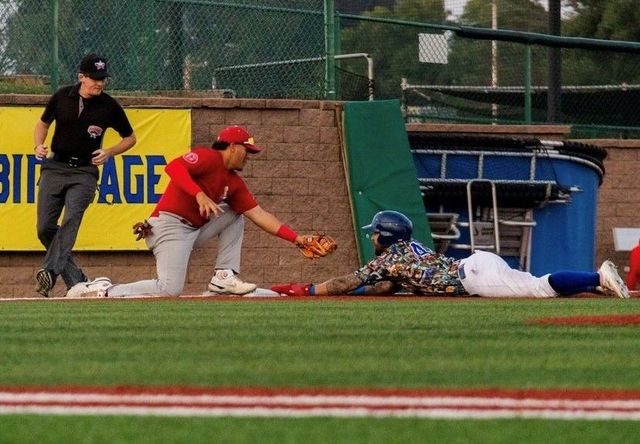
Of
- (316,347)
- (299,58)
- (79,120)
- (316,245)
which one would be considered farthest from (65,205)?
(316,347)

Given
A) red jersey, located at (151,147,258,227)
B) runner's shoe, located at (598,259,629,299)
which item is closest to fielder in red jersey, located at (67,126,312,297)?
red jersey, located at (151,147,258,227)

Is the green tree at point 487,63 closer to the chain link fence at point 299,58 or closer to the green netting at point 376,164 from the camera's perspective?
the chain link fence at point 299,58

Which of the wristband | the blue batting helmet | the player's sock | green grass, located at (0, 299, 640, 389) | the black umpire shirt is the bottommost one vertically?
the player's sock

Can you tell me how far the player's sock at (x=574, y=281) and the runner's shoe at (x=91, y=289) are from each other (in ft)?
11.4

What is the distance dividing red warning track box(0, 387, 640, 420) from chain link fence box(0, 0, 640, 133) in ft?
34.1

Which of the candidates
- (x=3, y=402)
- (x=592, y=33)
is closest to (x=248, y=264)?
(x=3, y=402)

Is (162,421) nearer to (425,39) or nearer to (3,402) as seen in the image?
(3,402)

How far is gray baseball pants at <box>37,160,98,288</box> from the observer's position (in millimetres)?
12227

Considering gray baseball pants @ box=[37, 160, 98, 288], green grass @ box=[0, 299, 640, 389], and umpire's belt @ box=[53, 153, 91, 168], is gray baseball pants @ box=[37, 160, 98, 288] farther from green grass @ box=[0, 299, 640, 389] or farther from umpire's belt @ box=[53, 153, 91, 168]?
green grass @ box=[0, 299, 640, 389]

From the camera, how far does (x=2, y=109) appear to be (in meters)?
14.7

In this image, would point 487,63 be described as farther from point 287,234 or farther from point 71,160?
point 71,160

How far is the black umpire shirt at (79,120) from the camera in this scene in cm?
1236

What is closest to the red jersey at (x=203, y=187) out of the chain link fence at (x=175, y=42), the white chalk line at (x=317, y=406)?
the chain link fence at (x=175, y=42)

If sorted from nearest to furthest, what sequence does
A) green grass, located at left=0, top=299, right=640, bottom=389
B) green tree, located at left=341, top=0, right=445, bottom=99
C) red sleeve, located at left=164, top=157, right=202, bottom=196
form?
green grass, located at left=0, top=299, right=640, bottom=389 → red sleeve, located at left=164, top=157, right=202, bottom=196 → green tree, located at left=341, top=0, right=445, bottom=99
